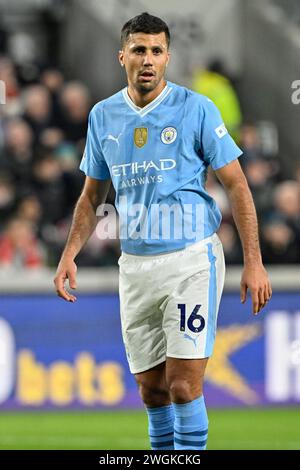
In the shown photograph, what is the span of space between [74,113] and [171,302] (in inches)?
241

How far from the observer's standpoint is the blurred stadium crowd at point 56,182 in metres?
10.2

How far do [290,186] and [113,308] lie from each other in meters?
2.18

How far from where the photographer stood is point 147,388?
5.84 meters

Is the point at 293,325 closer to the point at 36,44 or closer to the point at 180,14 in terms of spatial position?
the point at 180,14

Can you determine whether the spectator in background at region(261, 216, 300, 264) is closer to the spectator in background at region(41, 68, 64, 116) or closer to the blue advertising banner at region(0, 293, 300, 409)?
the blue advertising banner at region(0, 293, 300, 409)

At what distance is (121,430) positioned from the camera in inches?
359

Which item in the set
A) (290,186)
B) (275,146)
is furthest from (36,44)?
(290,186)

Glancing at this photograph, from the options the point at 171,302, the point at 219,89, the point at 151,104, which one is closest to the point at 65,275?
the point at 171,302

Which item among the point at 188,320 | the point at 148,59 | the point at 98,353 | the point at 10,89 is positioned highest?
the point at 10,89

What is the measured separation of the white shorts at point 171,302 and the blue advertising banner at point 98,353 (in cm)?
380

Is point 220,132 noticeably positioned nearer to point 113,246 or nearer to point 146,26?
point 146,26

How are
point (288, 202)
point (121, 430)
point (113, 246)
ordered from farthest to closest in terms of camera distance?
point (288, 202) < point (113, 246) < point (121, 430)

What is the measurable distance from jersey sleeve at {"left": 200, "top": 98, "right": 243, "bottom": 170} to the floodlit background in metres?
2.80

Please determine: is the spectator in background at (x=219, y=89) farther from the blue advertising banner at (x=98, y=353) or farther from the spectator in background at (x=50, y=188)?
the blue advertising banner at (x=98, y=353)
